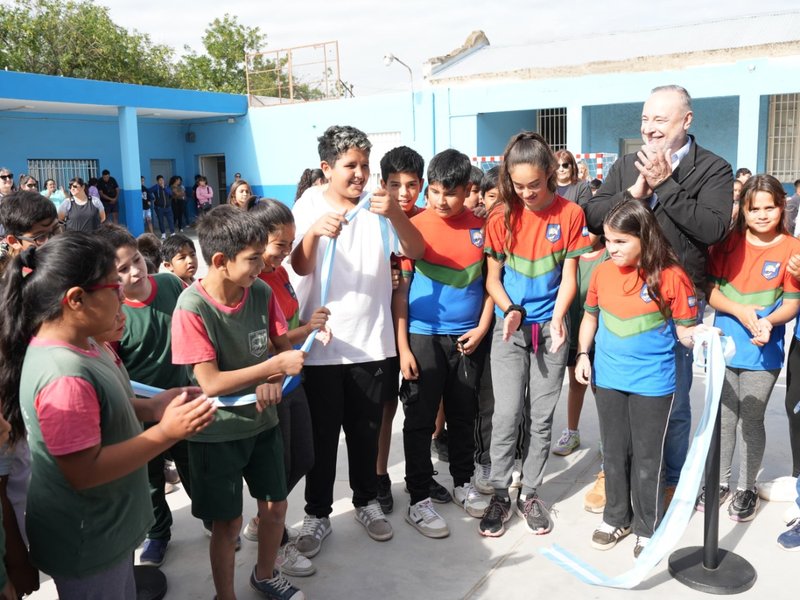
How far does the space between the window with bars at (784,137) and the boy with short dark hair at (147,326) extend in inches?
601

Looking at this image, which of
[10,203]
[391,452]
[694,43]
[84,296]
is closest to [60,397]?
[84,296]

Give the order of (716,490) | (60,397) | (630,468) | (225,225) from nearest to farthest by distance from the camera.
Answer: (60,397)
(225,225)
(716,490)
(630,468)

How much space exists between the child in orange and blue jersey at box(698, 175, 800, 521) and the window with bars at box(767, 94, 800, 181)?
13517 mm

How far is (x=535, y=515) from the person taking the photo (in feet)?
11.0

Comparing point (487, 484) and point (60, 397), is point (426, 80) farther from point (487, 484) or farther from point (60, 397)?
point (60, 397)

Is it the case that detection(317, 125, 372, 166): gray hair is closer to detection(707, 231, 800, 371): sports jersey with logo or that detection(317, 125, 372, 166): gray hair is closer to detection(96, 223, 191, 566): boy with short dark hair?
detection(96, 223, 191, 566): boy with short dark hair

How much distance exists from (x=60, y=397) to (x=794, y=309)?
3.04m

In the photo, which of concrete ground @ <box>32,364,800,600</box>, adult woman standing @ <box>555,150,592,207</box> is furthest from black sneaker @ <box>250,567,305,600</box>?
adult woman standing @ <box>555,150,592,207</box>

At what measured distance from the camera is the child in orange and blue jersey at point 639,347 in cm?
298

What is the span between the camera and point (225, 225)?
2.39 m

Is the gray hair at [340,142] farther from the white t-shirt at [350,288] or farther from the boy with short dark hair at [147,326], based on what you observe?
the boy with short dark hair at [147,326]

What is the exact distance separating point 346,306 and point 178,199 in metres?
19.2

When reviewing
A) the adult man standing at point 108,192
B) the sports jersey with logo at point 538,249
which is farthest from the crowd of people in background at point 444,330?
the adult man standing at point 108,192

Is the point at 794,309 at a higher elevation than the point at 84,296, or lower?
lower
